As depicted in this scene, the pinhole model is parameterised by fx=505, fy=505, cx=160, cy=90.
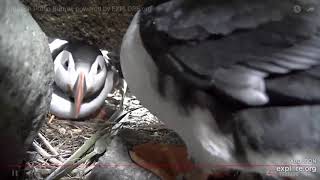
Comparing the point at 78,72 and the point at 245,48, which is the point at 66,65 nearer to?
the point at 78,72

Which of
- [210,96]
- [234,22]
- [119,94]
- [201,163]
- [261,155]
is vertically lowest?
[119,94]

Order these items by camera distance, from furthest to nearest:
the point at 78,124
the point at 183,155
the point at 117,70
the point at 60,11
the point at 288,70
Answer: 1. the point at 117,70
2. the point at 78,124
3. the point at 60,11
4. the point at 183,155
5. the point at 288,70

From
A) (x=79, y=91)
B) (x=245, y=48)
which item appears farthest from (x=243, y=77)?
(x=79, y=91)

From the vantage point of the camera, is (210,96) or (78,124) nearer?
(210,96)

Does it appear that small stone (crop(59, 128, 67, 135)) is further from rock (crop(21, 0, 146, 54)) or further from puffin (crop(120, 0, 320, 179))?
puffin (crop(120, 0, 320, 179))

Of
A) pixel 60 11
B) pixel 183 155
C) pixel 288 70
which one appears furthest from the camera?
pixel 60 11

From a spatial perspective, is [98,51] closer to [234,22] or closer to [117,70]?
[117,70]

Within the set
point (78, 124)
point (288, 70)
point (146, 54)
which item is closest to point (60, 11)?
point (78, 124)
